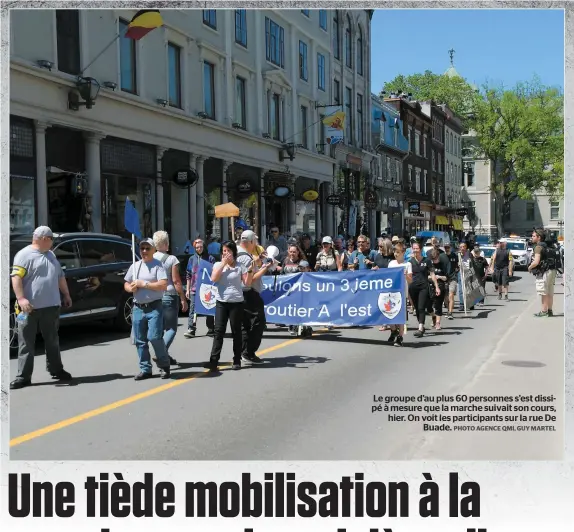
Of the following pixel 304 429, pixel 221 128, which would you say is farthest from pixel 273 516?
pixel 221 128

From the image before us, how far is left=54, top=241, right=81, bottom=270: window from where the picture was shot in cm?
768

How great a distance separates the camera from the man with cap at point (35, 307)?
6.57 m

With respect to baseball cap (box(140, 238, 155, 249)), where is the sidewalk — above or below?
below

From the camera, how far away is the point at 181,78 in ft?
25.3

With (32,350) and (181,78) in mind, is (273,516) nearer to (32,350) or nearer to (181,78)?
(32,350)

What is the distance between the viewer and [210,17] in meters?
5.21

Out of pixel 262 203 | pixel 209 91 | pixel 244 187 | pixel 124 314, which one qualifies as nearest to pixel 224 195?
pixel 244 187

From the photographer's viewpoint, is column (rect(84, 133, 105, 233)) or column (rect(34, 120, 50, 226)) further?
column (rect(84, 133, 105, 233))

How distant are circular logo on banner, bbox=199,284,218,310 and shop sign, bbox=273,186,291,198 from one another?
9.28 ft

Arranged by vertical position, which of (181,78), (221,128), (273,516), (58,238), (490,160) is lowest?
(273,516)

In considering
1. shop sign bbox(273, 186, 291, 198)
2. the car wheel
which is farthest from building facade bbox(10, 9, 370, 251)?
the car wheel

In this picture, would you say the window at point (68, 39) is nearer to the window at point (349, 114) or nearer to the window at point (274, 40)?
the window at point (274, 40)

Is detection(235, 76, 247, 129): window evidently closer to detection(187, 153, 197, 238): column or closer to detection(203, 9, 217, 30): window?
detection(187, 153, 197, 238): column

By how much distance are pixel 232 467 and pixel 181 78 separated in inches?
180
